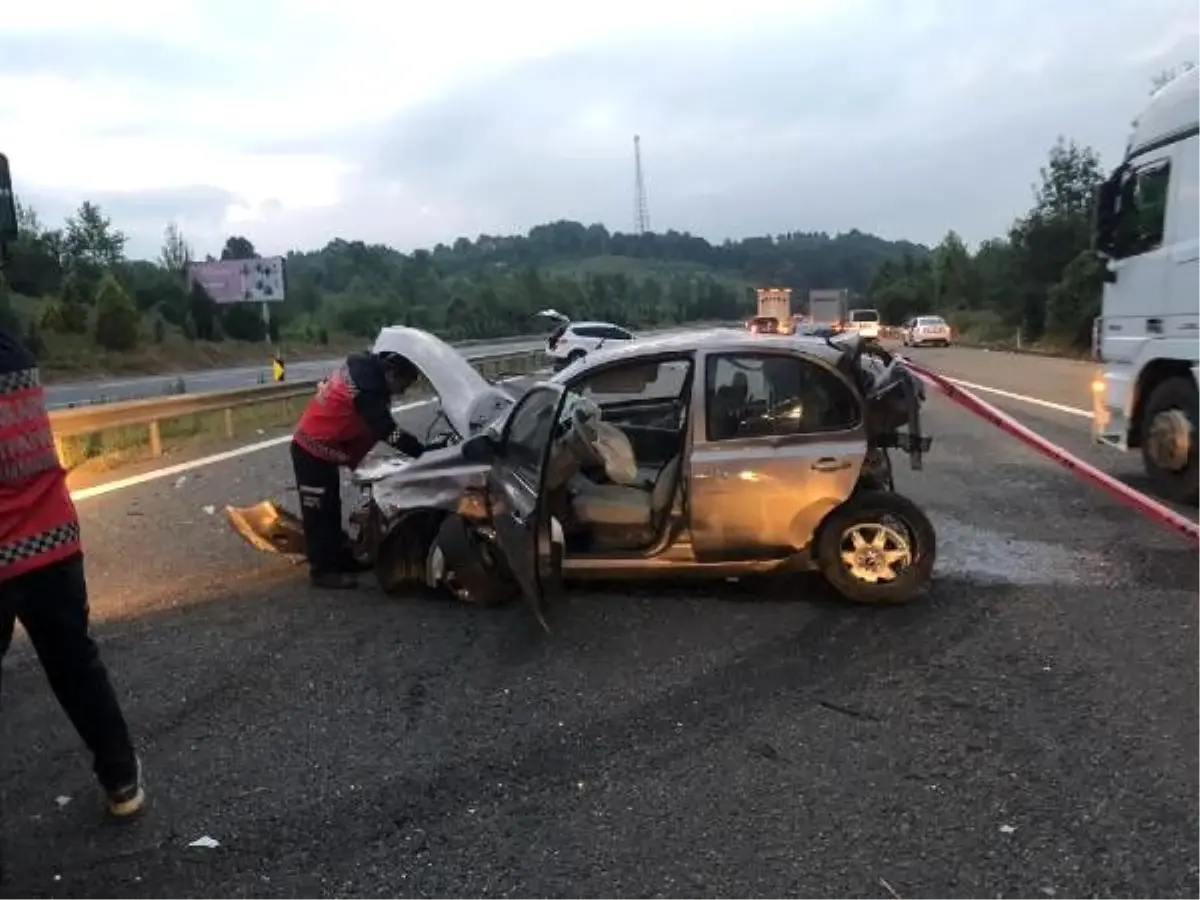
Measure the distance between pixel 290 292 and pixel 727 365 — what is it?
296ft

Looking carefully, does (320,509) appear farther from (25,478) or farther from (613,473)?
(25,478)

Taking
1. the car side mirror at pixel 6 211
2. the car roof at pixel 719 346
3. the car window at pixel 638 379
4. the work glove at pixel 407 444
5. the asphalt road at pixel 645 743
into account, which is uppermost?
the car side mirror at pixel 6 211

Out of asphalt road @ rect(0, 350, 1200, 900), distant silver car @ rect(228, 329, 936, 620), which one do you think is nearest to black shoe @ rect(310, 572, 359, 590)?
asphalt road @ rect(0, 350, 1200, 900)

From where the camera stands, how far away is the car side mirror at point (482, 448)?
19.4ft

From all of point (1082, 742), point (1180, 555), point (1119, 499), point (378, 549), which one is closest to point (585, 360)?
point (378, 549)

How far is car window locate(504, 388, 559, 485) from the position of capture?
5.23 meters

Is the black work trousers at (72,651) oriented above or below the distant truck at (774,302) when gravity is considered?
below

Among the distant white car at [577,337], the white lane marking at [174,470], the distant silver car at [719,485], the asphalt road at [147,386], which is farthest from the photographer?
the asphalt road at [147,386]

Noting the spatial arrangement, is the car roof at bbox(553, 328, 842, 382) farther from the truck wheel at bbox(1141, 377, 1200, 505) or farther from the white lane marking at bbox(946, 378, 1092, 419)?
the white lane marking at bbox(946, 378, 1092, 419)

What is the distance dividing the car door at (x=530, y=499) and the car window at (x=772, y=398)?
911 mm

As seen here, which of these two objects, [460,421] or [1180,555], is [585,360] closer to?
[460,421]

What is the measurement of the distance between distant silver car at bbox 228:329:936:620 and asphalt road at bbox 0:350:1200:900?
0.27m

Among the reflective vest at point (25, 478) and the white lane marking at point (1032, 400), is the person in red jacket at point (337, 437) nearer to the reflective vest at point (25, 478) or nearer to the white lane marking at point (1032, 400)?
the reflective vest at point (25, 478)

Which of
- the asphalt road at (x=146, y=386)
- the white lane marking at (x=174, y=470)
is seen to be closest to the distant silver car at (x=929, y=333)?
the asphalt road at (x=146, y=386)
